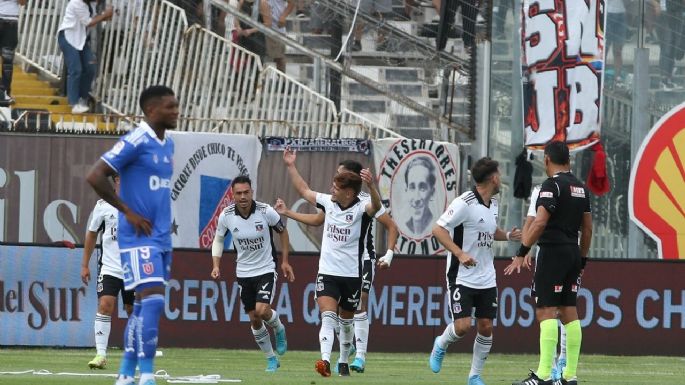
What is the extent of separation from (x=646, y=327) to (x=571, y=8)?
4.60m

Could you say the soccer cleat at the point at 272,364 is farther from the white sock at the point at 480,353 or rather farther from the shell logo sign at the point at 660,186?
the shell logo sign at the point at 660,186

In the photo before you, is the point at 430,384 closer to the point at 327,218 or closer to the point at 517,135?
the point at 327,218

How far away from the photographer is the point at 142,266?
11.2m

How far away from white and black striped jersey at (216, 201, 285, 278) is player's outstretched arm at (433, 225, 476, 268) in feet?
10.4

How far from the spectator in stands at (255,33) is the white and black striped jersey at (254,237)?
9171mm

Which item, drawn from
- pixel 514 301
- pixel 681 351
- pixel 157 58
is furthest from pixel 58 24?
pixel 681 351

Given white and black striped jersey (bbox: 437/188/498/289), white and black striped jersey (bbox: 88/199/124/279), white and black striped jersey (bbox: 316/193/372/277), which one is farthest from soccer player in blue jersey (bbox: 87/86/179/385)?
white and black striped jersey (bbox: 88/199/124/279)

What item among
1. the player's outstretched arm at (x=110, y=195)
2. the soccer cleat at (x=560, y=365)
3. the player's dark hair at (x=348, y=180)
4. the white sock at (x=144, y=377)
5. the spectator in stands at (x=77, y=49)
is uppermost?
the spectator in stands at (x=77, y=49)

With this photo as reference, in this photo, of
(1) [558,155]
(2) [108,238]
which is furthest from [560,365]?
(2) [108,238]

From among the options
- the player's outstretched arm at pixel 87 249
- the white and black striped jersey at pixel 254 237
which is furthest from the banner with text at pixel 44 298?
the white and black striped jersey at pixel 254 237

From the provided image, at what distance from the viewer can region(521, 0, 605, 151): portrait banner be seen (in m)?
22.9

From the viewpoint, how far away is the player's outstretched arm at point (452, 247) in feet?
46.7

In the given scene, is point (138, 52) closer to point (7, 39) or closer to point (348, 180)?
point (7, 39)

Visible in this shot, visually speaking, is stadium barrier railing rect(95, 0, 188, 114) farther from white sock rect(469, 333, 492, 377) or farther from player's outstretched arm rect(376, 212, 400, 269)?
white sock rect(469, 333, 492, 377)
